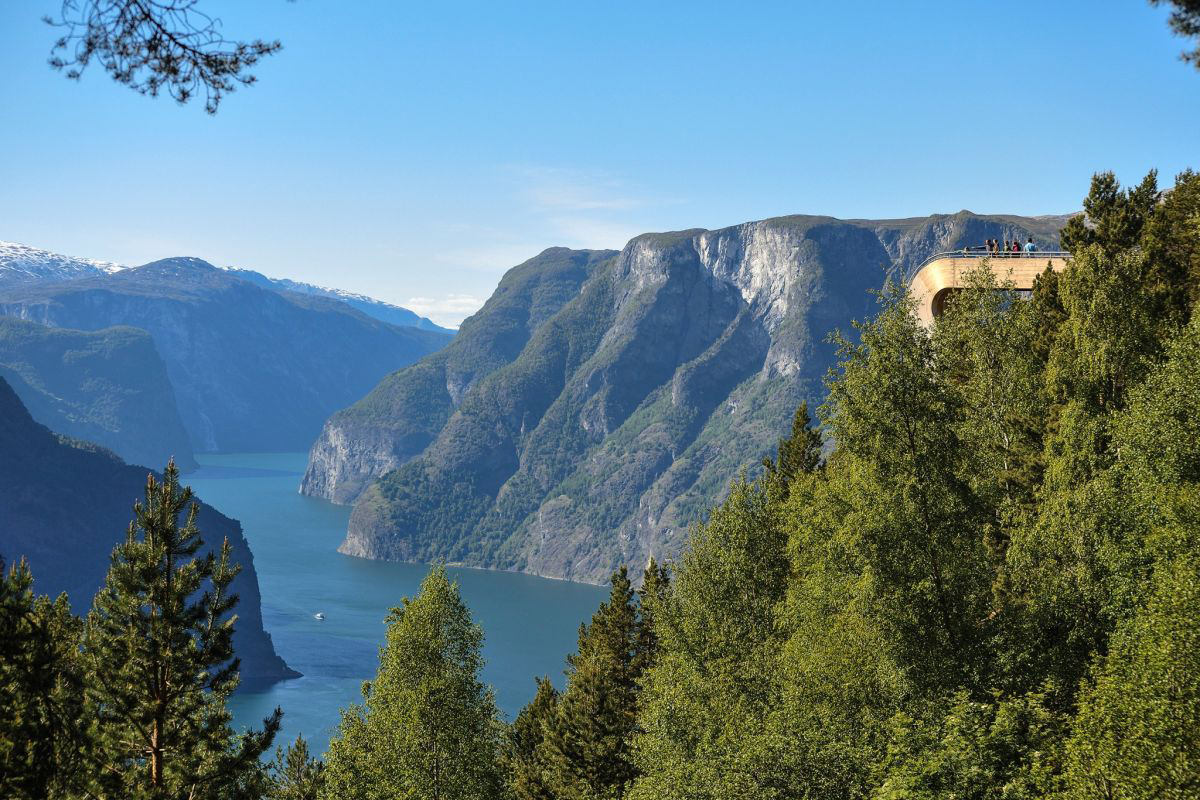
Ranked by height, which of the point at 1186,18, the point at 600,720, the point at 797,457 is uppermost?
the point at 1186,18

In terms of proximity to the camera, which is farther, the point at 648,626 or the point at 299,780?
the point at 648,626

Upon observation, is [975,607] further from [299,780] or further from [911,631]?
[299,780]

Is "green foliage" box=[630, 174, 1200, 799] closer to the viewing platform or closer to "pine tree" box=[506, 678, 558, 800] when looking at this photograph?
the viewing platform

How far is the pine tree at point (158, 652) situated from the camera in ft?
84.1

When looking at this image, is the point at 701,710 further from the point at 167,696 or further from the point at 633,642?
the point at 633,642

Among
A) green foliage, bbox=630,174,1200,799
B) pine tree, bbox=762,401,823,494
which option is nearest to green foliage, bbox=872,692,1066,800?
green foliage, bbox=630,174,1200,799

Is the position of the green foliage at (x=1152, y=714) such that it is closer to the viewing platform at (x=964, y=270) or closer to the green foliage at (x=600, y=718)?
the viewing platform at (x=964, y=270)

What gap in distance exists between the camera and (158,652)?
26078 mm

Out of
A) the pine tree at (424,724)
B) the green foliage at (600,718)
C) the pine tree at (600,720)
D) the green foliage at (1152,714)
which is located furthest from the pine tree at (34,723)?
the pine tree at (600,720)

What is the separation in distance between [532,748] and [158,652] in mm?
42853

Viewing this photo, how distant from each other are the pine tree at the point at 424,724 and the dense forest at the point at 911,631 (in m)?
0.11

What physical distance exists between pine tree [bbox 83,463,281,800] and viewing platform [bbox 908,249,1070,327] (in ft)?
113

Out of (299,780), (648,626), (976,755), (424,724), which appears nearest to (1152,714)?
(976,755)

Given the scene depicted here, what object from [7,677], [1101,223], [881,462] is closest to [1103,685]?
[881,462]
